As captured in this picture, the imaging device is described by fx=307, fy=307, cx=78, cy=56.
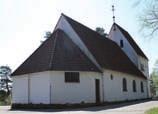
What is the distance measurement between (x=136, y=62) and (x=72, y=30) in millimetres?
17165

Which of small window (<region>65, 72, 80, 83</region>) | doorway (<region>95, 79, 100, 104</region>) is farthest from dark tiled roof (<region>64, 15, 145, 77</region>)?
small window (<region>65, 72, 80, 83</region>)

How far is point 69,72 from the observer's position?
26469 mm

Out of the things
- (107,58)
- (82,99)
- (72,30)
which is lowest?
(82,99)

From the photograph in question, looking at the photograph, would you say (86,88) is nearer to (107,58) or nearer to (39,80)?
(39,80)

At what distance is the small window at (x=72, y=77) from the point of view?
26397 millimetres

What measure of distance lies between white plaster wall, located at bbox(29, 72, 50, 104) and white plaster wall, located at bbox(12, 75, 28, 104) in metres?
0.80

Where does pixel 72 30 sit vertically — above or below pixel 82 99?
above

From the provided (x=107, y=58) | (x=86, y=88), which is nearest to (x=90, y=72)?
(x=86, y=88)

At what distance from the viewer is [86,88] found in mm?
27375

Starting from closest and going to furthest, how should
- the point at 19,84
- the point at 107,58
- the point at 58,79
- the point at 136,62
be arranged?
the point at 58,79, the point at 19,84, the point at 107,58, the point at 136,62

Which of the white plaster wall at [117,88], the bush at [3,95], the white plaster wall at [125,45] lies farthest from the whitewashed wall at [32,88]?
the bush at [3,95]

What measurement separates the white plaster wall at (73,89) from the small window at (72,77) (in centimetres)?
28

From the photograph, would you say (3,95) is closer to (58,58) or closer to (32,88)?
(32,88)

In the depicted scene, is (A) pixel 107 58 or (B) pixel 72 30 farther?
(A) pixel 107 58
